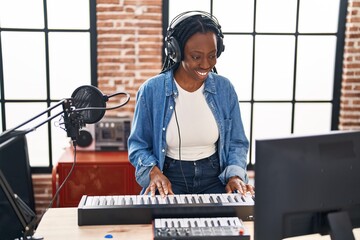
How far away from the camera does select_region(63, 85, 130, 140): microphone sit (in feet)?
4.85

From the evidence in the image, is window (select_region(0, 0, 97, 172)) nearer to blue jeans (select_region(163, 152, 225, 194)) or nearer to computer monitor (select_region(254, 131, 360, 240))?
blue jeans (select_region(163, 152, 225, 194))

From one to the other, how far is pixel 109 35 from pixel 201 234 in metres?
2.28

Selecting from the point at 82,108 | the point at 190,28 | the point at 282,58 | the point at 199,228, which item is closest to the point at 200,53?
the point at 190,28

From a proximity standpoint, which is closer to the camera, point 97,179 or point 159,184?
point 159,184

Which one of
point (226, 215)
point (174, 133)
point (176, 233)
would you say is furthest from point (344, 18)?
point (176, 233)

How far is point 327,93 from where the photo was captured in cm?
377

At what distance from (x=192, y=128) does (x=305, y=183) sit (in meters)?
0.88

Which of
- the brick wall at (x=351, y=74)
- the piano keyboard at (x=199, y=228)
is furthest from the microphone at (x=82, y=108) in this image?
the brick wall at (x=351, y=74)

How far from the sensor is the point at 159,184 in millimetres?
1890

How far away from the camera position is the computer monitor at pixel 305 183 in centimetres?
122

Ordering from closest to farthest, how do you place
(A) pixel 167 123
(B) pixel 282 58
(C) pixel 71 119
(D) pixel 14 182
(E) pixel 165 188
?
(C) pixel 71 119 → (D) pixel 14 182 → (E) pixel 165 188 → (A) pixel 167 123 → (B) pixel 282 58

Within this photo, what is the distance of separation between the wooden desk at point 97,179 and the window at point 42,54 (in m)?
0.56

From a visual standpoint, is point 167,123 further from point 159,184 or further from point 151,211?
point 151,211

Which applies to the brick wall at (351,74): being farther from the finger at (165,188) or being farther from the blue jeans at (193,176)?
the finger at (165,188)
